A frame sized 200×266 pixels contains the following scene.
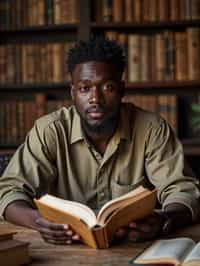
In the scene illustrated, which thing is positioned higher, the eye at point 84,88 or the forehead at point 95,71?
the forehead at point 95,71

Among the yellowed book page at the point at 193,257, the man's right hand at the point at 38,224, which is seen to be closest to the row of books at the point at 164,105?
the man's right hand at the point at 38,224

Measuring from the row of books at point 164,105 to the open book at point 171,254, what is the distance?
A: 1.74 m

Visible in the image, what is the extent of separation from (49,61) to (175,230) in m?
1.74

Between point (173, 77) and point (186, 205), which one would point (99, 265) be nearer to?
point (186, 205)

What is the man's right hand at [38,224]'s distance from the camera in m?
1.26

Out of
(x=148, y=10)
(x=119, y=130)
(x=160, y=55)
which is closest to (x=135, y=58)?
(x=160, y=55)

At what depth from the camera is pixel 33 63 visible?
299 cm

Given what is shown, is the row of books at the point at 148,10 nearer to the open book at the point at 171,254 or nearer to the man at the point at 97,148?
the man at the point at 97,148

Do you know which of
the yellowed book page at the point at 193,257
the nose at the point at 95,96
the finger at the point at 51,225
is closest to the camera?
the yellowed book page at the point at 193,257

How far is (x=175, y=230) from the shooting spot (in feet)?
4.67

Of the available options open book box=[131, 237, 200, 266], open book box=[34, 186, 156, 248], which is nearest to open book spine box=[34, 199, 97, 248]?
open book box=[34, 186, 156, 248]

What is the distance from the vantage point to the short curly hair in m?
1.75

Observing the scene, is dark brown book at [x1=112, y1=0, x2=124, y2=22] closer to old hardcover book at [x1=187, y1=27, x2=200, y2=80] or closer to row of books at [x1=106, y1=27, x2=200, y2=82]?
row of books at [x1=106, y1=27, x2=200, y2=82]

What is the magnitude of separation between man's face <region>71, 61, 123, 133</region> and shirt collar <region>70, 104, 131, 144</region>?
0.20 ft
